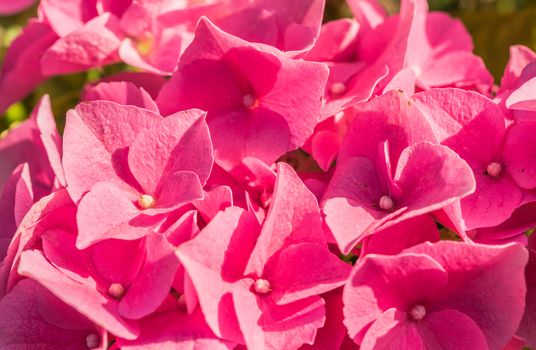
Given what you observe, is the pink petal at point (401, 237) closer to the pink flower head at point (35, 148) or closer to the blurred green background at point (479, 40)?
the pink flower head at point (35, 148)

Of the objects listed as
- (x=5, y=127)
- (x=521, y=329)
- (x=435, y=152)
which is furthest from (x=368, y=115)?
(x=5, y=127)

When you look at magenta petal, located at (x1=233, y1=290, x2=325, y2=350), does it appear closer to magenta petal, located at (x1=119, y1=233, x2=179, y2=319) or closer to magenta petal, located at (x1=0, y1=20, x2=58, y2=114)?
magenta petal, located at (x1=119, y1=233, x2=179, y2=319)

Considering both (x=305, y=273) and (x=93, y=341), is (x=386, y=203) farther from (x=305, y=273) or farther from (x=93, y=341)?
(x=93, y=341)

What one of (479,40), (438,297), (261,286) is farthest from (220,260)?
(479,40)

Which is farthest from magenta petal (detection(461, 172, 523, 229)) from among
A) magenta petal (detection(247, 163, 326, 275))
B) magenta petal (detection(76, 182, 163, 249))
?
magenta petal (detection(76, 182, 163, 249))

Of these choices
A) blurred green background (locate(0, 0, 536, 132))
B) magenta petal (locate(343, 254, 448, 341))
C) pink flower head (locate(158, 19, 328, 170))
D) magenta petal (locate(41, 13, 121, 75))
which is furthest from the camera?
blurred green background (locate(0, 0, 536, 132))

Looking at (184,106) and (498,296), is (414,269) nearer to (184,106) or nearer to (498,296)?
(498,296)
